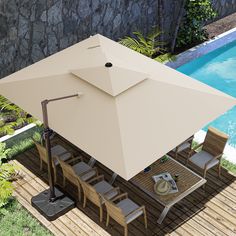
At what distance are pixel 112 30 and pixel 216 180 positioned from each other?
7526 millimetres

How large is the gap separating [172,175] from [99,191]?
73.7 inches

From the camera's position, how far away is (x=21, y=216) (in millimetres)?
11453

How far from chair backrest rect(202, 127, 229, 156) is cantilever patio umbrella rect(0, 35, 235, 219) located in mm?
1564

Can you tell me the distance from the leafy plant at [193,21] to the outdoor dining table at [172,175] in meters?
7.96

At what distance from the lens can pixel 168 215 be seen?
1148 centimetres

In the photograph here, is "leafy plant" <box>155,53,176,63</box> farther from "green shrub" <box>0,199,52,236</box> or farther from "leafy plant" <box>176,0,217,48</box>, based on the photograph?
"green shrub" <box>0,199,52,236</box>

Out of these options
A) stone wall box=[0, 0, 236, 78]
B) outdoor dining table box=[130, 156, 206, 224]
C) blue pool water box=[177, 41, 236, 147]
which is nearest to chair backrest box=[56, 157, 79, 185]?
outdoor dining table box=[130, 156, 206, 224]

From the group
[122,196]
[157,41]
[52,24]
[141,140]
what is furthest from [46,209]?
[157,41]

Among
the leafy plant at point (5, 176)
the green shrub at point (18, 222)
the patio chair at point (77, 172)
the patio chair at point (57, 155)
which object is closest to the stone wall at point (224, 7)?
the patio chair at point (57, 155)

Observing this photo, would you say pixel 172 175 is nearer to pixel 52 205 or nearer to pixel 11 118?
pixel 52 205

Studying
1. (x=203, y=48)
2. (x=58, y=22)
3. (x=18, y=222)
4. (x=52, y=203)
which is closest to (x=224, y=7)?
(x=203, y=48)

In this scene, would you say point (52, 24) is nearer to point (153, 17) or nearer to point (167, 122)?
point (153, 17)

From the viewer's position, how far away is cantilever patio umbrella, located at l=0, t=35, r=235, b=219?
9633mm

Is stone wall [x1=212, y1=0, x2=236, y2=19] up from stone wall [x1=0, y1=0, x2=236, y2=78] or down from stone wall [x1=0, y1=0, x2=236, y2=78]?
down
